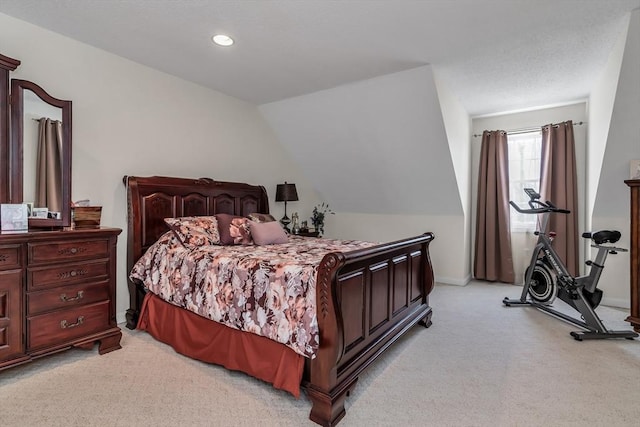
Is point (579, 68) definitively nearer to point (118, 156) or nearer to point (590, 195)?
point (590, 195)

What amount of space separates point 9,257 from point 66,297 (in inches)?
17.4

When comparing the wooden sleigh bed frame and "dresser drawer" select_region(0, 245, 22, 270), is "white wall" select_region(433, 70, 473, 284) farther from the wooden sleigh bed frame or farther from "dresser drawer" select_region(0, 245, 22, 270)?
"dresser drawer" select_region(0, 245, 22, 270)

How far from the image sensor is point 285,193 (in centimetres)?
478

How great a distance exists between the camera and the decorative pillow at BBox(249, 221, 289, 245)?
10.9 feet

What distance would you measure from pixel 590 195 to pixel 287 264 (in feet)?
13.8

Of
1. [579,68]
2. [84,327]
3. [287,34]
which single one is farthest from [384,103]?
[84,327]

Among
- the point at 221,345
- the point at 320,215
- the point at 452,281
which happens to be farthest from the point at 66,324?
the point at 452,281

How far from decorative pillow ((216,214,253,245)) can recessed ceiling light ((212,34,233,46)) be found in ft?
5.19

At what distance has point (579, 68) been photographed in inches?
135

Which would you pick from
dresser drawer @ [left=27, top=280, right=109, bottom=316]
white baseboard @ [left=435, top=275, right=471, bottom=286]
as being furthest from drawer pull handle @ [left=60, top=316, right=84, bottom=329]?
white baseboard @ [left=435, top=275, right=471, bottom=286]

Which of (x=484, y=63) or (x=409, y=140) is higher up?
(x=484, y=63)

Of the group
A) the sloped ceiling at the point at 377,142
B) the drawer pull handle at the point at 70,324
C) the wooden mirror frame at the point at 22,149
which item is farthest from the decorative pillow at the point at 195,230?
the sloped ceiling at the point at 377,142

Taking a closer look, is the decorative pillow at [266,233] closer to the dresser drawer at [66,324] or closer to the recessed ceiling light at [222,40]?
the dresser drawer at [66,324]

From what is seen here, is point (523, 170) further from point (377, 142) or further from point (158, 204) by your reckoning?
point (158, 204)
